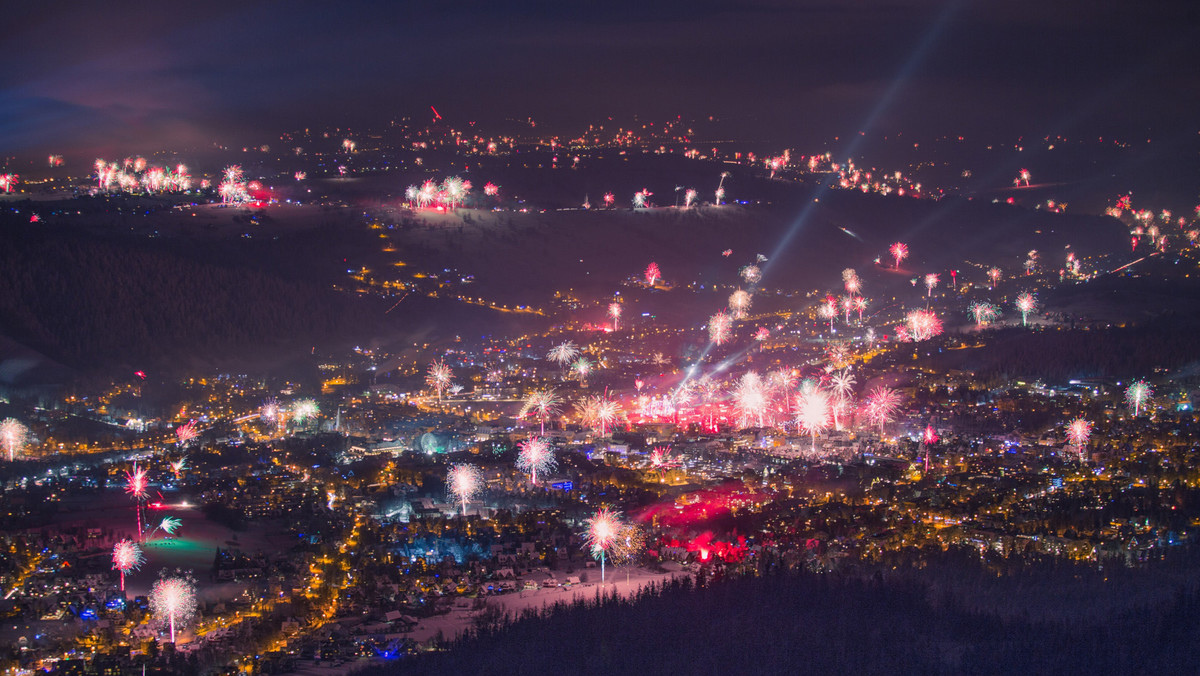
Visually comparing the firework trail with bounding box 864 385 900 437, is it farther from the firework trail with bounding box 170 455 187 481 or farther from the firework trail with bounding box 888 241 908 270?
the firework trail with bounding box 888 241 908 270

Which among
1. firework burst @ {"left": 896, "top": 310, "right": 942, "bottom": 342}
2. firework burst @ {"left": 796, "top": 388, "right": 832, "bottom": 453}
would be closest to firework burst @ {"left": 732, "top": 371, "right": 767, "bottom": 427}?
firework burst @ {"left": 796, "top": 388, "right": 832, "bottom": 453}

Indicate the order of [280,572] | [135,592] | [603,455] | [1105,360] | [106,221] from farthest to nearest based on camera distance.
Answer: [106,221], [1105,360], [603,455], [280,572], [135,592]

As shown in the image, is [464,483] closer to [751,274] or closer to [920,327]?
[920,327]

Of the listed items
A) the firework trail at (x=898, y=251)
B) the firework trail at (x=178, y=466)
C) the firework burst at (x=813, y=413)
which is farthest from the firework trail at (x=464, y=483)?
the firework trail at (x=898, y=251)

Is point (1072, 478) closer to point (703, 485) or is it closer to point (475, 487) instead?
point (703, 485)

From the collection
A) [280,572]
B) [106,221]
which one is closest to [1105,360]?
[280,572]
